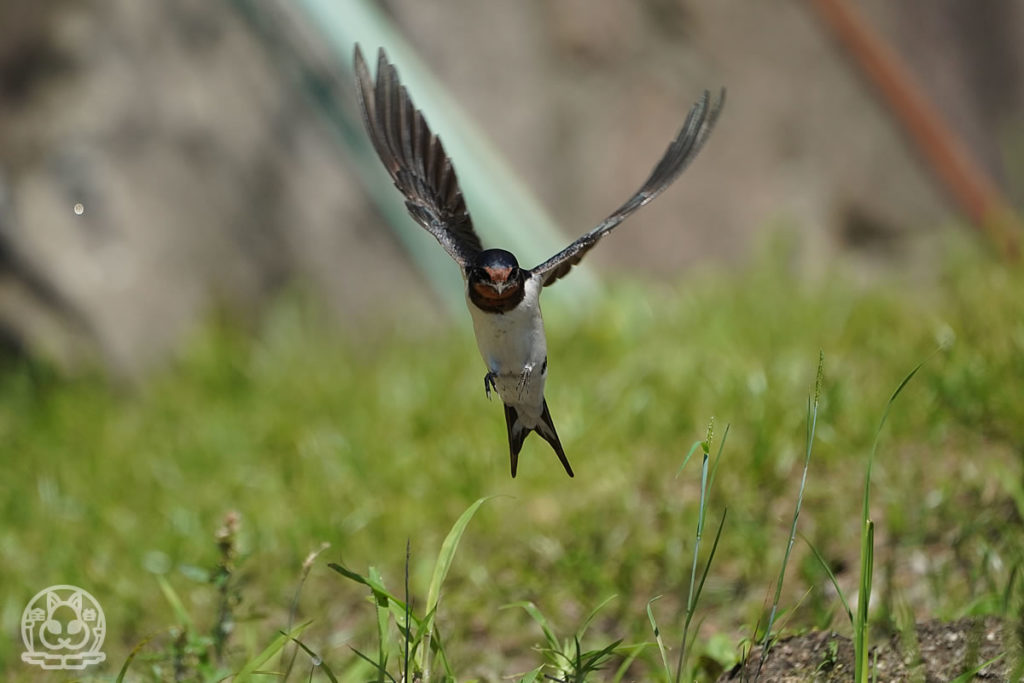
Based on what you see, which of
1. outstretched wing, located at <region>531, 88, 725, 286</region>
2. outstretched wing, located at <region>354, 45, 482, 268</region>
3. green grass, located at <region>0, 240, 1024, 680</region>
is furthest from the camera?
green grass, located at <region>0, 240, 1024, 680</region>

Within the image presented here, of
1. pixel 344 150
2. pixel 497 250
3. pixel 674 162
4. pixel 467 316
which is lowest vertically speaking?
pixel 497 250

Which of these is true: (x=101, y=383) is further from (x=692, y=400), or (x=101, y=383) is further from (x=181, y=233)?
(x=692, y=400)

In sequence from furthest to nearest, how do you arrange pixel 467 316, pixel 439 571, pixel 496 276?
pixel 467 316 < pixel 439 571 < pixel 496 276

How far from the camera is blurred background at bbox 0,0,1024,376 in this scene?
14.3 ft

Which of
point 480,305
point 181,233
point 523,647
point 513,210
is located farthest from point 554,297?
point 480,305

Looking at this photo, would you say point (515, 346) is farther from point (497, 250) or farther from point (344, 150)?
point (344, 150)

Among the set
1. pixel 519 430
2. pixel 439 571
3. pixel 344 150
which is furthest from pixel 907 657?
pixel 344 150

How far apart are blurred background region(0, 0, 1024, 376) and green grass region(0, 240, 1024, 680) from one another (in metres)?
0.46

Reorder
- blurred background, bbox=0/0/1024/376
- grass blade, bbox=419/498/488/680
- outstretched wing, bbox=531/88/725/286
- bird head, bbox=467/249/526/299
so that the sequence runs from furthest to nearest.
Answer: blurred background, bbox=0/0/1024/376, grass blade, bbox=419/498/488/680, outstretched wing, bbox=531/88/725/286, bird head, bbox=467/249/526/299

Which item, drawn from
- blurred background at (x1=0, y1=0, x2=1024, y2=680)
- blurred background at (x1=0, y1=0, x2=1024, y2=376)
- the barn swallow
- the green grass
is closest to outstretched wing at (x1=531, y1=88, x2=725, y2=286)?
the barn swallow

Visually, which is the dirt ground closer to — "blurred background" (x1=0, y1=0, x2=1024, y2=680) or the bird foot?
"blurred background" (x1=0, y1=0, x2=1024, y2=680)

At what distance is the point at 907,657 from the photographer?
1.75 m

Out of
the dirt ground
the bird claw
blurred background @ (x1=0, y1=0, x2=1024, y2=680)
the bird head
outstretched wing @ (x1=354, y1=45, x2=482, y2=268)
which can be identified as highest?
blurred background @ (x1=0, y1=0, x2=1024, y2=680)

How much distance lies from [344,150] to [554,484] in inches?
80.9
